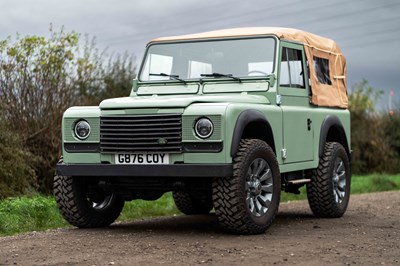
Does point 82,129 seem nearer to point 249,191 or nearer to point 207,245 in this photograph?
point 249,191

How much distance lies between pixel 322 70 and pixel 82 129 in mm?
4073

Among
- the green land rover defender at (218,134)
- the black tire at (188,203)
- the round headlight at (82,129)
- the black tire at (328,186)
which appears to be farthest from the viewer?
the black tire at (188,203)

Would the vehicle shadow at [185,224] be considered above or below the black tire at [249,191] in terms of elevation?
below

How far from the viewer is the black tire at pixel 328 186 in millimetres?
11023

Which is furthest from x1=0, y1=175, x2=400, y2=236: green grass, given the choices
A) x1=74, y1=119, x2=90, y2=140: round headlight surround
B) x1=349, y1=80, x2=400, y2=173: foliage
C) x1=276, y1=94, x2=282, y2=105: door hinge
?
x1=349, y1=80, x2=400, y2=173: foliage

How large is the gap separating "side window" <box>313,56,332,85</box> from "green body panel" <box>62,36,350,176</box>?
0.46m

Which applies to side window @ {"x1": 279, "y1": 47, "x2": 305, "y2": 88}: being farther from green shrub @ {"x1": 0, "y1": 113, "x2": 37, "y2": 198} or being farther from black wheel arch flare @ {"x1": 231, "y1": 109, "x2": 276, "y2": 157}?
green shrub @ {"x1": 0, "y1": 113, "x2": 37, "y2": 198}

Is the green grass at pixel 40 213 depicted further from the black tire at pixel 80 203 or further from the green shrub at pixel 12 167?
the green shrub at pixel 12 167

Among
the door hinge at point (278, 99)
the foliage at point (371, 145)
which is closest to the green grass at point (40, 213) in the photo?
the door hinge at point (278, 99)

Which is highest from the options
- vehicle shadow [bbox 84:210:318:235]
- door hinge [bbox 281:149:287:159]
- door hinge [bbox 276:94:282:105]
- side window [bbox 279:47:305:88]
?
side window [bbox 279:47:305:88]

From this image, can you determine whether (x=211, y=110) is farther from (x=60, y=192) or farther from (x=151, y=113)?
(x=60, y=192)

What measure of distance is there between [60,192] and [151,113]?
157 centimetres

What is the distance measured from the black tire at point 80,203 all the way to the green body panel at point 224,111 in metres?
0.33

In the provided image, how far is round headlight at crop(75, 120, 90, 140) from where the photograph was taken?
29.9ft
